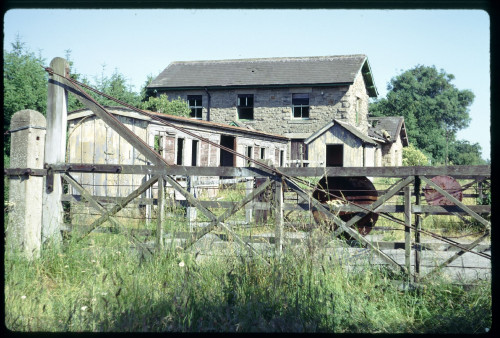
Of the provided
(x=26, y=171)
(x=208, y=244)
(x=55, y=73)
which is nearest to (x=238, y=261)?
(x=208, y=244)

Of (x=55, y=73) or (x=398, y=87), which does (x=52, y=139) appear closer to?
(x=55, y=73)

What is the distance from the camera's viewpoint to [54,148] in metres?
6.02

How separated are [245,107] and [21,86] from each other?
12107 millimetres

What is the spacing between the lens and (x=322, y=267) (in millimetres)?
4469

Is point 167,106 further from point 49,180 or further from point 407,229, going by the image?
point 407,229

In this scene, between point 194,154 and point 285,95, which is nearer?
point 194,154

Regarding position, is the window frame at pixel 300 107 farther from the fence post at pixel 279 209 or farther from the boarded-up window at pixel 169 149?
the fence post at pixel 279 209

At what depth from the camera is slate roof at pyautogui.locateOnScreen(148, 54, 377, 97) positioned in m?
25.2

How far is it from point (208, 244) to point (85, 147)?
310 inches

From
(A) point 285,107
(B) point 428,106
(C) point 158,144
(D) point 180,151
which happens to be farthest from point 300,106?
(B) point 428,106

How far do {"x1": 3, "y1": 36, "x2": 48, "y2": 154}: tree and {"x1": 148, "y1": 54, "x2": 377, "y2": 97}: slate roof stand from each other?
8.75 metres

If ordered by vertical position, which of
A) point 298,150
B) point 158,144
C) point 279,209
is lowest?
point 279,209
